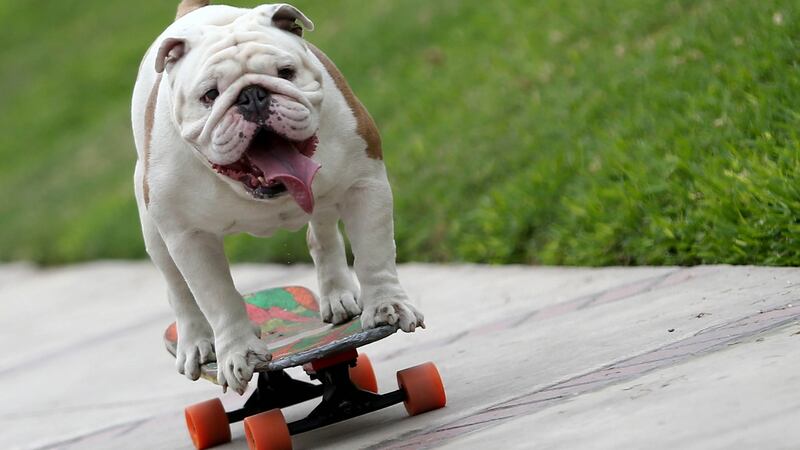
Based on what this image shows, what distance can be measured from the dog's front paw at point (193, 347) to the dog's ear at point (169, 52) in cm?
104

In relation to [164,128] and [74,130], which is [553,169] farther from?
[74,130]

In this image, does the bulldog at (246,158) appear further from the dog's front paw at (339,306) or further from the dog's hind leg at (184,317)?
the dog's front paw at (339,306)

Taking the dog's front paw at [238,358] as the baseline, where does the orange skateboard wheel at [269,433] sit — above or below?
below

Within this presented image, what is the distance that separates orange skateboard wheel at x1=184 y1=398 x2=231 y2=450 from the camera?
14.6 feet

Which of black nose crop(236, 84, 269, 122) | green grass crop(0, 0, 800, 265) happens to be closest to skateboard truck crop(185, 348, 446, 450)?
black nose crop(236, 84, 269, 122)

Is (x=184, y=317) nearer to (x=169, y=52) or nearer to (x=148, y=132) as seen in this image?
(x=148, y=132)

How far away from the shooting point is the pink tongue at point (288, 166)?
3596 mm

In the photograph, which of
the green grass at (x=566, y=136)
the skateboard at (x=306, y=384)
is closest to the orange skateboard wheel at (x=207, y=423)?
the skateboard at (x=306, y=384)

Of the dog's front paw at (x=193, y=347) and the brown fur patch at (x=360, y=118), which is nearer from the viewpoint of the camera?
the brown fur patch at (x=360, y=118)

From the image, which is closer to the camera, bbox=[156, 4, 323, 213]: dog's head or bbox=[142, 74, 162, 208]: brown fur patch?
bbox=[156, 4, 323, 213]: dog's head

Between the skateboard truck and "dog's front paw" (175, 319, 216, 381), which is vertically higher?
"dog's front paw" (175, 319, 216, 381)

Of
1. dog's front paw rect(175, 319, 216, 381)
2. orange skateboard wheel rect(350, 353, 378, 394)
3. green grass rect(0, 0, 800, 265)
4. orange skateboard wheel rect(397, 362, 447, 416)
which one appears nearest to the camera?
orange skateboard wheel rect(397, 362, 447, 416)

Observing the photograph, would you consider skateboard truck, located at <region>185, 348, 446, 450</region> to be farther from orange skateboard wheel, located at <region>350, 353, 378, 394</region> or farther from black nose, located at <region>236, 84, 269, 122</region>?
black nose, located at <region>236, 84, 269, 122</region>

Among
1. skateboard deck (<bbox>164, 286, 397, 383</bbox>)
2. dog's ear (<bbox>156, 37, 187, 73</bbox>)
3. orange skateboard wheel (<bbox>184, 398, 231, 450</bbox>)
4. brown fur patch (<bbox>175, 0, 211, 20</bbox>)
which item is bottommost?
orange skateboard wheel (<bbox>184, 398, 231, 450</bbox>)
